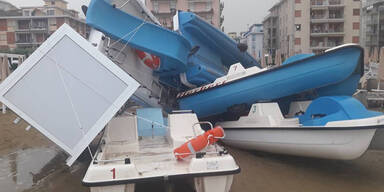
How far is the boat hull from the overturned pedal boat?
1.34 metres

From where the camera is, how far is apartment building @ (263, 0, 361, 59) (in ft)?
120

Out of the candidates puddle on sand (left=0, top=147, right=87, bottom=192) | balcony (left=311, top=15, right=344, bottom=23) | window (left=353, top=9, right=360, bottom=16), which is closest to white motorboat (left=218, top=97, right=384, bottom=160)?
puddle on sand (left=0, top=147, right=87, bottom=192)

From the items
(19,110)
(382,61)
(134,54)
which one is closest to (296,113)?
(134,54)

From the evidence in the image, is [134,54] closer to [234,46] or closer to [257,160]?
→ [234,46]

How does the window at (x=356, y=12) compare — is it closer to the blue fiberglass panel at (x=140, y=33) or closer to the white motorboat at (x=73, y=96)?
the blue fiberglass panel at (x=140, y=33)

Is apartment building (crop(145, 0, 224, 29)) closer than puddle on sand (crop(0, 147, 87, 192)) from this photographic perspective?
No

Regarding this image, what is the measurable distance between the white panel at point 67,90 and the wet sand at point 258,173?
1.04 metres

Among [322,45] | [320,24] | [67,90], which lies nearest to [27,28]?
[320,24]

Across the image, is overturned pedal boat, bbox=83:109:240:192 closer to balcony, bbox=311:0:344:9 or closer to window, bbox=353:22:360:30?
balcony, bbox=311:0:344:9

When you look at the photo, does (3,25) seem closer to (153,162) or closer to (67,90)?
(67,90)

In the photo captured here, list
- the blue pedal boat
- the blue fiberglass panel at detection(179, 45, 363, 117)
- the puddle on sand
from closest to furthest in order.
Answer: the puddle on sand < the blue fiberglass panel at detection(179, 45, 363, 117) < the blue pedal boat

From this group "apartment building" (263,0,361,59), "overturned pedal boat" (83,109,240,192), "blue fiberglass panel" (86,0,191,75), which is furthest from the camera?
"apartment building" (263,0,361,59)

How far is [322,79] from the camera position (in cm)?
493

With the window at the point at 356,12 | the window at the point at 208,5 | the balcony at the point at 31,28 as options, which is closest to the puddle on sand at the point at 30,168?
the window at the point at 208,5
